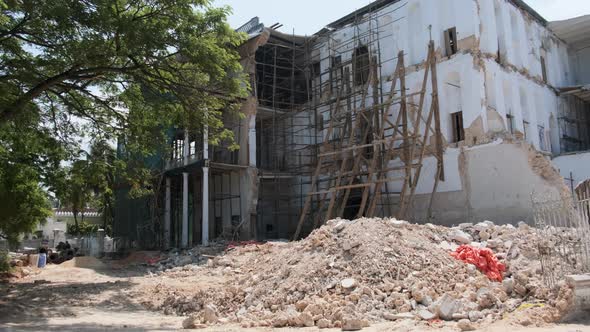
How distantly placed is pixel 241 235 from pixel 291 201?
3.95m

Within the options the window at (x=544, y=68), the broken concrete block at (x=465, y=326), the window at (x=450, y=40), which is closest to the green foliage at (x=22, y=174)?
the broken concrete block at (x=465, y=326)

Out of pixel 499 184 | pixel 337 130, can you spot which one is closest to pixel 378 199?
pixel 337 130

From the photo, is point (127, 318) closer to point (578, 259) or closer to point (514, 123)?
point (578, 259)

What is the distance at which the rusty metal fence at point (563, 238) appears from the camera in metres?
8.56

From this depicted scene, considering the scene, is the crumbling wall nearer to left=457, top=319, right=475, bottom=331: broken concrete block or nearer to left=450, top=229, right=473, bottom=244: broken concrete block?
left=450, top=229, right=473, bottom=244: broken concrete block

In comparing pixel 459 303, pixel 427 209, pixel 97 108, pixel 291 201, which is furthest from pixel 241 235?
pixel 459 303

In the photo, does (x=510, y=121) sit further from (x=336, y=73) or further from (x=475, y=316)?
(x=475, y=316)

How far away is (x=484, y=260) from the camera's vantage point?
10984mm

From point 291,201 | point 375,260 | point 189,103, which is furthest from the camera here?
point 291,201

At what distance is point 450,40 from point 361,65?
4404 mm

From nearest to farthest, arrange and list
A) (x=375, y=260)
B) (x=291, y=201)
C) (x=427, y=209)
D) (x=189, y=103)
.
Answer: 1. (x=375, y=260)
2. (x=189, y=103)
3. (x=427, y=209)
4. (x=291, y=201)

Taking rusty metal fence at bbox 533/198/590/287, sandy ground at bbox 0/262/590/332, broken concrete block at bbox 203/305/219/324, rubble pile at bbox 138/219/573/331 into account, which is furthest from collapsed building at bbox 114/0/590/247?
rusty metal fence at bbox 533/198/590/287

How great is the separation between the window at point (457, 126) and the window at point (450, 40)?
2.58 m

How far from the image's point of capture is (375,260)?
10.8 m
